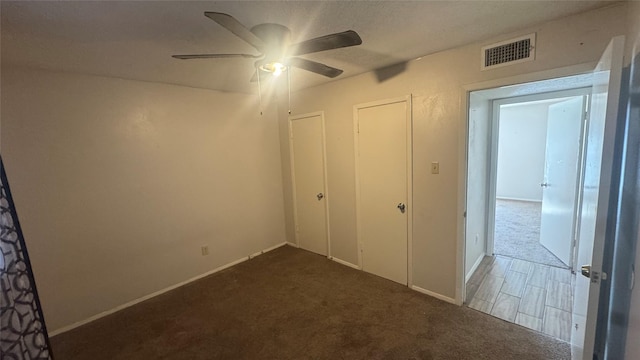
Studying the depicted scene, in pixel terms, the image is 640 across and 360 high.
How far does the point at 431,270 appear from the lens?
105 inches

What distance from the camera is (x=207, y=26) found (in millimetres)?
1691

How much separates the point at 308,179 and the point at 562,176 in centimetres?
324

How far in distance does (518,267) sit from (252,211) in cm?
357

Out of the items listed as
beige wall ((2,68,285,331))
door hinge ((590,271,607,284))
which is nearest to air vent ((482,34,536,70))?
door hinge ((590,271,607,284))

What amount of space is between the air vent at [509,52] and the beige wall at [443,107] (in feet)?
0.14

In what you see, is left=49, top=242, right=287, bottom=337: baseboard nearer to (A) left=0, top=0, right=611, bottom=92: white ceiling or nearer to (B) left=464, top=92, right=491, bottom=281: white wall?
(A) left=0, top=0, right=611, bottom=92: white ceiling

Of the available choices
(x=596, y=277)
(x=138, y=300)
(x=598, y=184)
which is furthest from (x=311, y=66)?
(x=138, y=300)

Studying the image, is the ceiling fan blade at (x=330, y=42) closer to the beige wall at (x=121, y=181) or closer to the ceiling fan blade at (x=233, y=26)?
the ceiling fan blade at (x=233, y=26)

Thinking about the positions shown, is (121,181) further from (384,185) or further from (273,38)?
(384,185)

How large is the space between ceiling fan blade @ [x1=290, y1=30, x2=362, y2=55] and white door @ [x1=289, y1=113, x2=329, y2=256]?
1.75 meters

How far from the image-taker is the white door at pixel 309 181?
11.7 ft

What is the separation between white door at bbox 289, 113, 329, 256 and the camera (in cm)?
357

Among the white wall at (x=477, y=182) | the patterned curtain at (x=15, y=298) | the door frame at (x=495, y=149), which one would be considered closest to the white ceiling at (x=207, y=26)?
the patterned curtain at (x=15, y=298)

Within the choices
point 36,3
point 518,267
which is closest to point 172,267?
point 36,3
